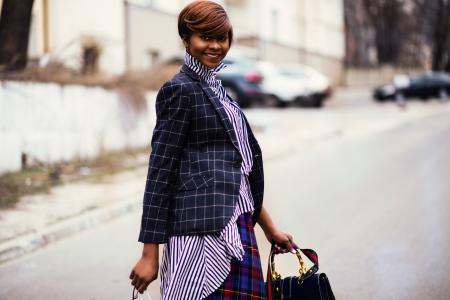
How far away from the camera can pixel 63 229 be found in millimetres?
7277

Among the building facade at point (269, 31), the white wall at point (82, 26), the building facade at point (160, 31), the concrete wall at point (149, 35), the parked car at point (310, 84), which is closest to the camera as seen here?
the white wall at point (82, 26)

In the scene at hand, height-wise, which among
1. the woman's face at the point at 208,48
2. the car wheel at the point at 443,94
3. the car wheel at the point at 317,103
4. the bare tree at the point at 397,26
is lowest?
the car wheel at the point at 317,103

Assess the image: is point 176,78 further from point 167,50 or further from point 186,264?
point 167,50

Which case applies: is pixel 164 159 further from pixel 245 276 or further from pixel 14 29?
pixel 14 29

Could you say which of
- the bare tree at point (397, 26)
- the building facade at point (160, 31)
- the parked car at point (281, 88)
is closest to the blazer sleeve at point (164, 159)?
the building facade at point (160, 31)

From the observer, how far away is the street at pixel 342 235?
5.35m

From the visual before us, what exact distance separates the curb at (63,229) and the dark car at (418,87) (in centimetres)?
2804

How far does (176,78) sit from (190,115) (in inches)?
6.2

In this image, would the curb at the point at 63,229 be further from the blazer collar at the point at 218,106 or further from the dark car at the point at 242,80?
the dark car at the point at 242,80

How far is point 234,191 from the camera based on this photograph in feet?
8.60

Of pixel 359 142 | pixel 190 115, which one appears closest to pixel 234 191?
pixel 190 115

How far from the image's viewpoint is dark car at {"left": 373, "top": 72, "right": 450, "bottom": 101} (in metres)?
35.2

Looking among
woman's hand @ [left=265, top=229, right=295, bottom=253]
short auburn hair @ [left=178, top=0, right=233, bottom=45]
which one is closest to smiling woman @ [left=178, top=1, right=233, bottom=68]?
short auburn hair @ [left=178, top=0, right=233, bottom=45]

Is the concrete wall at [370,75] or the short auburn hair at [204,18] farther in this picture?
the concrete wall at [370,75]
